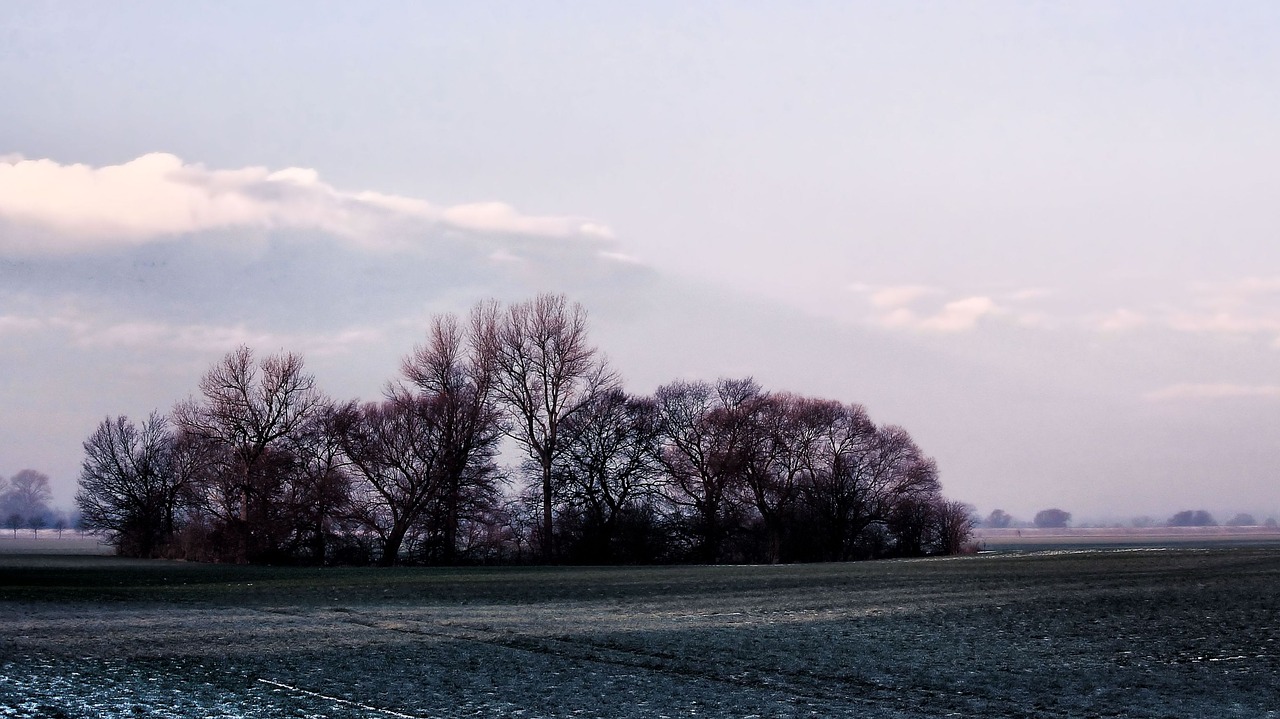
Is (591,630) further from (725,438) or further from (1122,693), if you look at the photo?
(725,438)

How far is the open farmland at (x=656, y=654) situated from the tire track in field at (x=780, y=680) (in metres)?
0.03

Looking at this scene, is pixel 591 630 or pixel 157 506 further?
pixel 157 506

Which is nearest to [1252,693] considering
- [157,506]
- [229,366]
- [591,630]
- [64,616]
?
[591,630]

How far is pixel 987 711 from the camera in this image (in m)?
6.95

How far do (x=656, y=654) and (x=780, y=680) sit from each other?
73.4 inches

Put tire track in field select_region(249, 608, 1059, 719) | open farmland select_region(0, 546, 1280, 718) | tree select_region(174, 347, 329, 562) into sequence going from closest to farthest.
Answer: tire track in field select_region(249, 608, 1059, 719)
open farmland select_region(0, 546, 1280, 718)
tree select_region(174, 347, 329, 562)

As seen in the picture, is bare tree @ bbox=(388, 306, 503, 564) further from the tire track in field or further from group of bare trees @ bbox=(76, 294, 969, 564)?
the tire track in field

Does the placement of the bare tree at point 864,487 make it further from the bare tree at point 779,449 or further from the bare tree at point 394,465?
the bare tree at point 394,465

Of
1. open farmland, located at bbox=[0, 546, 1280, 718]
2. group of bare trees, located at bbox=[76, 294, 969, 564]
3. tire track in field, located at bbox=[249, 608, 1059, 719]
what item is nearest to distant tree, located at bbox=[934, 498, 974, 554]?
group of bare trees, located at bbox=[76, 294, 969, 564]

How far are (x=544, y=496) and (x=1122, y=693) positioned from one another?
45.5 meters

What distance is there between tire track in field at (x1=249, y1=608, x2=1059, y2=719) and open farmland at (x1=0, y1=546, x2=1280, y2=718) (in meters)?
0.03

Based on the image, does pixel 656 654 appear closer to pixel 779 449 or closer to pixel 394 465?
pixel 394 465

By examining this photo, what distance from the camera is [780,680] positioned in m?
8.30

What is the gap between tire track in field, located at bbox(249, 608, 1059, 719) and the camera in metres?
7.06
